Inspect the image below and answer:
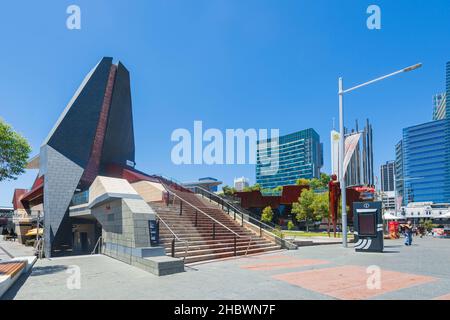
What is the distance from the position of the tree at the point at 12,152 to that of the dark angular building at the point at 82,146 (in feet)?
23.1

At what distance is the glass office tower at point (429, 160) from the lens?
14025 cm

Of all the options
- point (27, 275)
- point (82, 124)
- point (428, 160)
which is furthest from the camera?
point (428, 160)

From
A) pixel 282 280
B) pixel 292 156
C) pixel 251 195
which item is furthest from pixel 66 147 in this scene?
pixel 292 156

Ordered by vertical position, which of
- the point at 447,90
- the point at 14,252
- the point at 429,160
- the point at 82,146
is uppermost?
the point at 447,90

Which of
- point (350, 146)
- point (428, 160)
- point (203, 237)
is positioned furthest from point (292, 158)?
point (203, 237)

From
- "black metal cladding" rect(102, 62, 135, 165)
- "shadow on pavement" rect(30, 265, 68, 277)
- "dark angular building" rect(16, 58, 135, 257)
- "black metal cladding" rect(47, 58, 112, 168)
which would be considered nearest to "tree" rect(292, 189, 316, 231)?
"black metal cladding" rect(102, 62, 135, 165)

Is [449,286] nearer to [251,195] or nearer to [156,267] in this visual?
[156,267]

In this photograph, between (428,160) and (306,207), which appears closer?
(306,207)

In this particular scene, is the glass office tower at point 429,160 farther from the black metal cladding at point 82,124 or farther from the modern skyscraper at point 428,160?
the black metal cladding at point 82,124

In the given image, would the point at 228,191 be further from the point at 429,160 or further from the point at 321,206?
the point at 429,160

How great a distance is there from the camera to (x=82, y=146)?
940 inches

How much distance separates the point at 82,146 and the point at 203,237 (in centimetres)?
1432

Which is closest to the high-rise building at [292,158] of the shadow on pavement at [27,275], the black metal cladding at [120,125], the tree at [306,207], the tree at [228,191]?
the tree at [228,191]

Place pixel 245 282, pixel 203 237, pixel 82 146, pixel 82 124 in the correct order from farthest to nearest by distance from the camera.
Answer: pixel 82 124, pixel 82 146, pixel 203 237, pixel 245 282
